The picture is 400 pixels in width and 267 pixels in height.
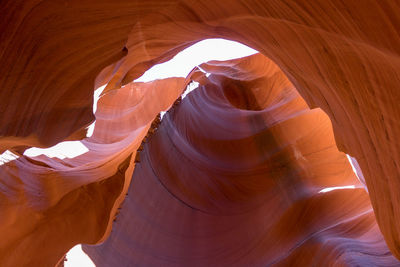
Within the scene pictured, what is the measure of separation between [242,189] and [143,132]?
2.14 meters

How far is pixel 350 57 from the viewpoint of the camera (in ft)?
5.24

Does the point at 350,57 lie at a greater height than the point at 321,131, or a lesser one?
greater

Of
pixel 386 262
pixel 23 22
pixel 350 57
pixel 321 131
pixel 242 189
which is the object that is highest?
pixel 23 22

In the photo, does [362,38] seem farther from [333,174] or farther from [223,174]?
[223,174]

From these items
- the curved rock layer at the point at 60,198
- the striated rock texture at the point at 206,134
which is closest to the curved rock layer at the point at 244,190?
the striated rock texture at the point at 206,134

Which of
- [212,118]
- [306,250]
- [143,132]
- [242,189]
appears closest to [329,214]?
[306,250]

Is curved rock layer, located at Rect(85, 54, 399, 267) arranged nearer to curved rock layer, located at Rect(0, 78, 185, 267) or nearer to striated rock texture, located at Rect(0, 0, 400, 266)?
striated rock texture, located at Rect(0, 0, 400, 266)

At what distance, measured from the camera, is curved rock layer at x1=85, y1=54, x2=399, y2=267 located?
470 cm

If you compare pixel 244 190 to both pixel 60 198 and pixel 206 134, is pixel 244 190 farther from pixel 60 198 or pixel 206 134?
pixel 60 198

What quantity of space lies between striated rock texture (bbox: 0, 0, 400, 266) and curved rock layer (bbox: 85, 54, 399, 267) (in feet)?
0.08

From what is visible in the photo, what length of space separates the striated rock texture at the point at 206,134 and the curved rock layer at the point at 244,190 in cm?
2

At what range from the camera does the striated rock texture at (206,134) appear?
1.62 m

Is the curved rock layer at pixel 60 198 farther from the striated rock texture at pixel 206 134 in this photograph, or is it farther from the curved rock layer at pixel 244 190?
the curved rock layer at pixel 244 190

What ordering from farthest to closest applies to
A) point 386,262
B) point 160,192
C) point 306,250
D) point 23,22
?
point 160,192, point 306,250, point 386,262, point 23,22
